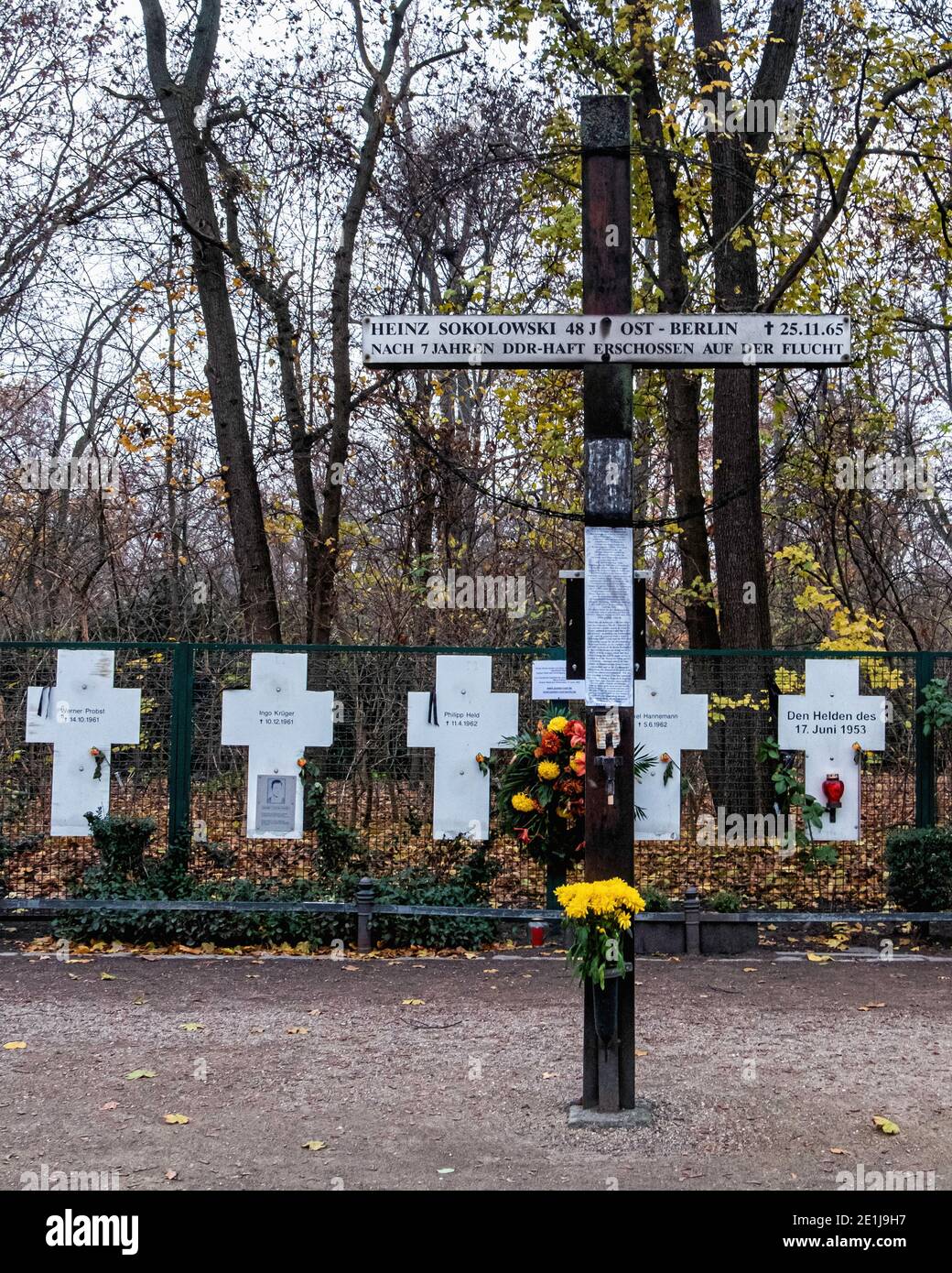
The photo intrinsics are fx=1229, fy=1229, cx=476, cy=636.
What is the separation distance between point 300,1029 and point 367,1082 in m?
1.13

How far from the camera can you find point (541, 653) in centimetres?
1007

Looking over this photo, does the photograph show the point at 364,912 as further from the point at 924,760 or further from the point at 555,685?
the point at 924,760

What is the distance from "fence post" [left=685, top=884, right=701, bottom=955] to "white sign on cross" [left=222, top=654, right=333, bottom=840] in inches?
123

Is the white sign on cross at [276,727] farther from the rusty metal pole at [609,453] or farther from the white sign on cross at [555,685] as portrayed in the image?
the rusty metal pole at [609,453]

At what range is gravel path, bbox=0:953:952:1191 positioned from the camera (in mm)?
5207

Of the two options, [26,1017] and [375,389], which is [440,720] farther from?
[375,389]

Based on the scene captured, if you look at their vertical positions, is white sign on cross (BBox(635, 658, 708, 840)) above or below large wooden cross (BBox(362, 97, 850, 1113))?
below

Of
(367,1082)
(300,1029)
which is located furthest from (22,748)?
(367,1082)

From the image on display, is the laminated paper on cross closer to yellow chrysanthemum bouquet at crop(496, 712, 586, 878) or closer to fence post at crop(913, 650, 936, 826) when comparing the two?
yellow chrysanthemum bouquet at crop(496, 712, 586, 878)

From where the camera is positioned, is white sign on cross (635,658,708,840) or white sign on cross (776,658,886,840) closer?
white sign on cross (635,658,708,840)

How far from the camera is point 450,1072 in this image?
6551mm

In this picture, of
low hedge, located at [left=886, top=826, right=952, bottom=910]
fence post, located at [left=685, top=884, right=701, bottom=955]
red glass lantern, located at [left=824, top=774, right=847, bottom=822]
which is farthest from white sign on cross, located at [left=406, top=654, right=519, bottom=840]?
low hedge, located at [left=886, top=826, right=952, bottom=910]

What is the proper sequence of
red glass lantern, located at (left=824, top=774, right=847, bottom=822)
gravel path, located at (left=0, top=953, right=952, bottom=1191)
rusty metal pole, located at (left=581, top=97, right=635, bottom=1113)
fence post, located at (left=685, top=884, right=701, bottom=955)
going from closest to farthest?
1. gravel path, located at (left=0, top=953, right=952, bottom=1191)
2. rusty metal pole, located at (left=581, top=97, right=635, bottom=1113)
3. fence post, located at (left=685, top=884, right=701, bottom=955)
4. red glass lantern, located at (left=824, top=774, right=847, bottom=822)

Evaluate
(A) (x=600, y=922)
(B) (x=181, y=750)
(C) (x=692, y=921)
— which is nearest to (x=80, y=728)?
(B) (x=181, y=750)
